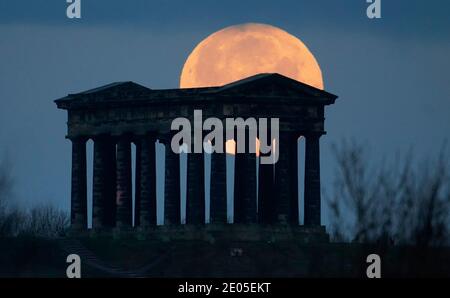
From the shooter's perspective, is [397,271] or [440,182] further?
[397,271]

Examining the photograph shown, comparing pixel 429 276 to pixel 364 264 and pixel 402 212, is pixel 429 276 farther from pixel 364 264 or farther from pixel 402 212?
pixel 364 264

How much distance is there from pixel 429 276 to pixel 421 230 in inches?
193

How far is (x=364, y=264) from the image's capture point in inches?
7653

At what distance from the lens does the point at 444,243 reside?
6599 inches

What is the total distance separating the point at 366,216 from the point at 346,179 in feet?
11.2

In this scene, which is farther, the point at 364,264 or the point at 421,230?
the point at 364,264

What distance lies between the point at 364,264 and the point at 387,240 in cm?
2361
